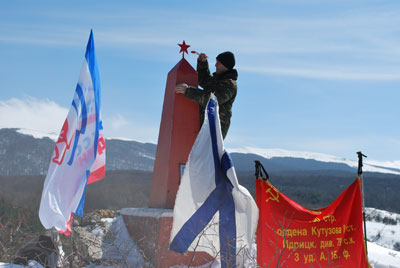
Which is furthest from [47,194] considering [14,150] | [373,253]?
[14,150]

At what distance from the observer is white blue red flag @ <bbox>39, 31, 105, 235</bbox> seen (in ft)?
16.9

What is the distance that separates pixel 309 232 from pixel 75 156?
2.81m

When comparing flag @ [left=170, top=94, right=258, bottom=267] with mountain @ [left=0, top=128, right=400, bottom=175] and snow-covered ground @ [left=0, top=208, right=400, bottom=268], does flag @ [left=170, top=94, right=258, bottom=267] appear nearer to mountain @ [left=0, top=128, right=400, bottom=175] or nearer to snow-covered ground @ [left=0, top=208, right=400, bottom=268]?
snow-covered ground @ [left=0, top=208, right=400, bottom=268]

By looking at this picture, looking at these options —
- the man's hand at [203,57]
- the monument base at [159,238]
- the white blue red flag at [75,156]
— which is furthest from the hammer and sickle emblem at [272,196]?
the white blue red flag at [75,156]

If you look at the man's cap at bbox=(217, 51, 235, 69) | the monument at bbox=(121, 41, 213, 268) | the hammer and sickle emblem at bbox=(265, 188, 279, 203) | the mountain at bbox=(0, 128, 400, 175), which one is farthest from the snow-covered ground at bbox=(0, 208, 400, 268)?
the mountain at bbox=(0, 128, 400, 175)

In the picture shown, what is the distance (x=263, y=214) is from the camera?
4.97m

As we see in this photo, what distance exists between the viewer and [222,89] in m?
5.06

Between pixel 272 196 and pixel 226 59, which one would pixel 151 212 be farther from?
pixel 226 59

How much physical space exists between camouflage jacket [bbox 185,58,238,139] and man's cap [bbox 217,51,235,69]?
3.2 inches

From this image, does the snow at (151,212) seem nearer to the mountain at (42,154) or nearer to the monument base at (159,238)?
the monument base at (159,238)

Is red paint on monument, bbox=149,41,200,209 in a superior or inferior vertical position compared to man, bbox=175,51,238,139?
inferior

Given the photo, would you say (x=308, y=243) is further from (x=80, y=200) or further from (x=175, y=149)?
(x=80, y=200)

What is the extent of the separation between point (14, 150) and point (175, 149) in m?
135

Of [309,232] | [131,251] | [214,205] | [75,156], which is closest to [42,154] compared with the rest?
[75,156]
